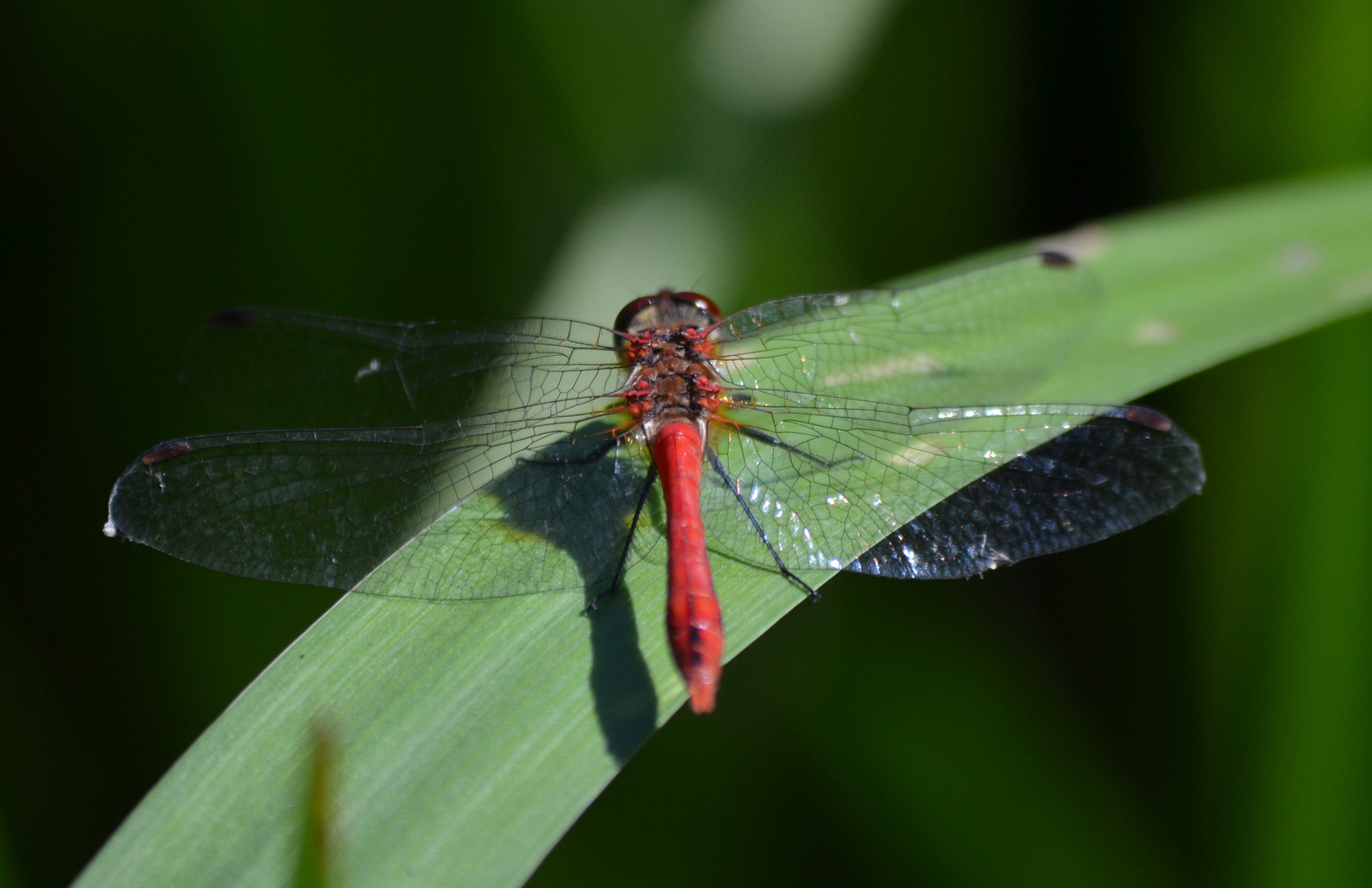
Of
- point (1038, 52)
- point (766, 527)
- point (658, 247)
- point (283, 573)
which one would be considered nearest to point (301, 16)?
point (658, 247)

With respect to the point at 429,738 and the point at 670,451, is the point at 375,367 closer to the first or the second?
the point at 670,451

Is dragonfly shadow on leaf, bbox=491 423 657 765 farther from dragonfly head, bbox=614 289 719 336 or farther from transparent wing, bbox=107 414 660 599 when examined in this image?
dragonfly head, bbox=614 289 719 336

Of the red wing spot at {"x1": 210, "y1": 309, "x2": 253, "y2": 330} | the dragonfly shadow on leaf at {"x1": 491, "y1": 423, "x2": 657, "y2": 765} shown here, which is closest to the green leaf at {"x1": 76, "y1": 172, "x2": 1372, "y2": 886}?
the dragonfly shadow on leaf at {"x1": 491, "y1": 423, "x2": 657, "y2": 765}

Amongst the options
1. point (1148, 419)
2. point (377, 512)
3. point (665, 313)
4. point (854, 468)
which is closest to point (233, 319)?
point (377, 512)

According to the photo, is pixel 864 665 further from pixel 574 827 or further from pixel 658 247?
pixel 658 247

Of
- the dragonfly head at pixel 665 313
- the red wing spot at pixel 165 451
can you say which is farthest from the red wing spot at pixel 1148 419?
the red wing spot at pixel 165 451
